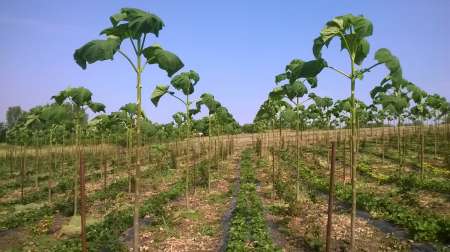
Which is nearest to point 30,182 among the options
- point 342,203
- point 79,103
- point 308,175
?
point 79,103

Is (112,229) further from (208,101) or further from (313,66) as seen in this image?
(313,66)

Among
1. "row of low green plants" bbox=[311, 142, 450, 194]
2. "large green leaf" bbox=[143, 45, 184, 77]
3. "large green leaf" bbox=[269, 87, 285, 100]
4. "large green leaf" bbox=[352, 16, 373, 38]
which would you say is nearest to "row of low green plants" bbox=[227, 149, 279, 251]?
"large green leaf" bbox=[269, 87, 285, 100]

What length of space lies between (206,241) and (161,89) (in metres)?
4.29

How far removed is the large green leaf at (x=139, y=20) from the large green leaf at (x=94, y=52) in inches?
19.0

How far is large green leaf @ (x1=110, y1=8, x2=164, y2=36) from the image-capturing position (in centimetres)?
598

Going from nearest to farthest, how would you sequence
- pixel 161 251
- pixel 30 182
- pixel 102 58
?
pixel 102 58
pixel 161 251
pixel 30 182

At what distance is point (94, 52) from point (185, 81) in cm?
688

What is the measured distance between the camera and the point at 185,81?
41.2ft

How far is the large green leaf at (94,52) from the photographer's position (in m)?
5.74

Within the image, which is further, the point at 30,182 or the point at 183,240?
the point at 30,182

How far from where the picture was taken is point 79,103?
12102 mm

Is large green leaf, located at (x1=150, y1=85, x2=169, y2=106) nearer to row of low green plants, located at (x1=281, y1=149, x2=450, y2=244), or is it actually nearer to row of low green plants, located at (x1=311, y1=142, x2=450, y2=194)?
row of low green plants, located at (x1=281, y1=149, x2=450, y2=244)

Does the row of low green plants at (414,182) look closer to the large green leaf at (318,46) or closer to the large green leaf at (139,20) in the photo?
the large green leaf at (318,46)

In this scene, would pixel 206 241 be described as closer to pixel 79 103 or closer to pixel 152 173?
pixel 79 103
